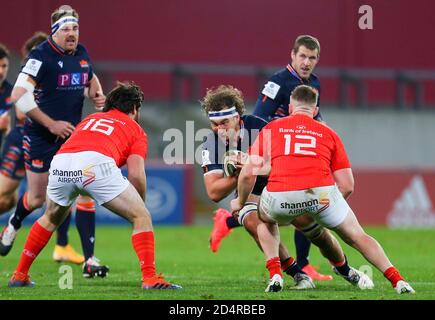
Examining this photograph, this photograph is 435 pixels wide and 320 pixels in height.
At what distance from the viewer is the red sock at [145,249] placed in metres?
8.48

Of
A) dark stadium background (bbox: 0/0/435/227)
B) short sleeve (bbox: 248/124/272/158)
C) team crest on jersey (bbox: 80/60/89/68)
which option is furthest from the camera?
dark stadium background (bbox: 0/0/435/227)

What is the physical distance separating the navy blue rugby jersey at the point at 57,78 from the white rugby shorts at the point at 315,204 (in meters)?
3.09

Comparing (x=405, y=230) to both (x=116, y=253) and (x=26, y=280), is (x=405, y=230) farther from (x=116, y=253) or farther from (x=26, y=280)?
(x=26, y=280)

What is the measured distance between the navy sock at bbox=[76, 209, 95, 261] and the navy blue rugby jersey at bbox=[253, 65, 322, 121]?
200 cm

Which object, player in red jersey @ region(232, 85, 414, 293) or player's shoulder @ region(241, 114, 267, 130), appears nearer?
player in red jersey @ region(232, 85, 414, 293)

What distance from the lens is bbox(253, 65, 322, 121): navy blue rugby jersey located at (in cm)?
1034

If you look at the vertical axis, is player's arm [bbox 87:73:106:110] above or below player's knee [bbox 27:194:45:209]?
above

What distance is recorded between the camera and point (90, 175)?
27.7 feet

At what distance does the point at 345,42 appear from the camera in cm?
2455

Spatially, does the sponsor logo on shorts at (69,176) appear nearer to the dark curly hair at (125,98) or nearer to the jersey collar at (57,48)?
the dark curly hair at (125,98)

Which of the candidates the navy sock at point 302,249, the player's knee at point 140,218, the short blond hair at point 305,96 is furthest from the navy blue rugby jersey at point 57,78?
the short blond hair at point 305,96

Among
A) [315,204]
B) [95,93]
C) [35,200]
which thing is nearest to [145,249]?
[315,204]

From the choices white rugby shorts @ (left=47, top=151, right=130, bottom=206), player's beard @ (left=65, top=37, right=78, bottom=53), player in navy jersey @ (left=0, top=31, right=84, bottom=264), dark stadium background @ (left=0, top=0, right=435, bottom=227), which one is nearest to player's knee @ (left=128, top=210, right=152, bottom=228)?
white rugby shorts @ (left=47, top=151, right=130, bottom=206)

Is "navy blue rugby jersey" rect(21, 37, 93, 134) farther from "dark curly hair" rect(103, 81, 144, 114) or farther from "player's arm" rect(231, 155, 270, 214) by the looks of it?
"player's arm" rect(231, 155, 270, 214)
